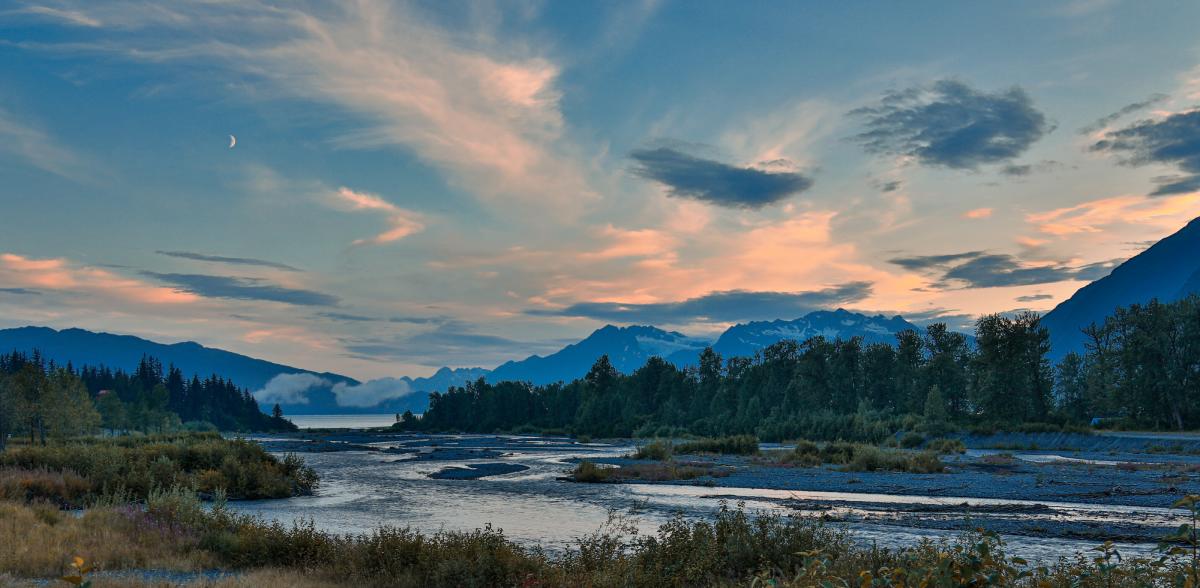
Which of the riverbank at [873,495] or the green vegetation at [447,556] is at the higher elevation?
the green vegetation at [447,556]

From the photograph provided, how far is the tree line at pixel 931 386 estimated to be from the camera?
86.2m

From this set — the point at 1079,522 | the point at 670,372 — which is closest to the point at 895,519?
the point at 1079,522

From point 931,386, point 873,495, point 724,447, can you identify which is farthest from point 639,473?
point 931,386

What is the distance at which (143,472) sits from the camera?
39188 millimetres

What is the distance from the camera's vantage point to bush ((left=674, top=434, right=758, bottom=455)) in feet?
261

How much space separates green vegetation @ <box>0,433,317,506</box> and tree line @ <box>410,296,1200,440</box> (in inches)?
2815

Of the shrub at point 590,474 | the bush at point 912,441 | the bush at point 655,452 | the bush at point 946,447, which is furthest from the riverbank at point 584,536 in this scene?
the bush at point 912,441

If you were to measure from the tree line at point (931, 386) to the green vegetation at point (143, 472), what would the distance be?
71.5 meters

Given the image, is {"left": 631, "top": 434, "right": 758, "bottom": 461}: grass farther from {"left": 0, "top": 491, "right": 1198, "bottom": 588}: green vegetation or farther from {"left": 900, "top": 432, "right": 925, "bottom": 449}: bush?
{"left": 0, "top": 491, "right": 1198, "bottom": 588}: green vegetation

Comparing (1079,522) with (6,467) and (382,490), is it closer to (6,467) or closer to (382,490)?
(382,490)

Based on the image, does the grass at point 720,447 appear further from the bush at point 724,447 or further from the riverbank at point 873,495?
the riverbank at point 873,495

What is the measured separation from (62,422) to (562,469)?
81.5 metres

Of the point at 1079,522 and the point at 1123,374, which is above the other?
the point at 1123,374

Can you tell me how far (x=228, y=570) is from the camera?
18828 mm
